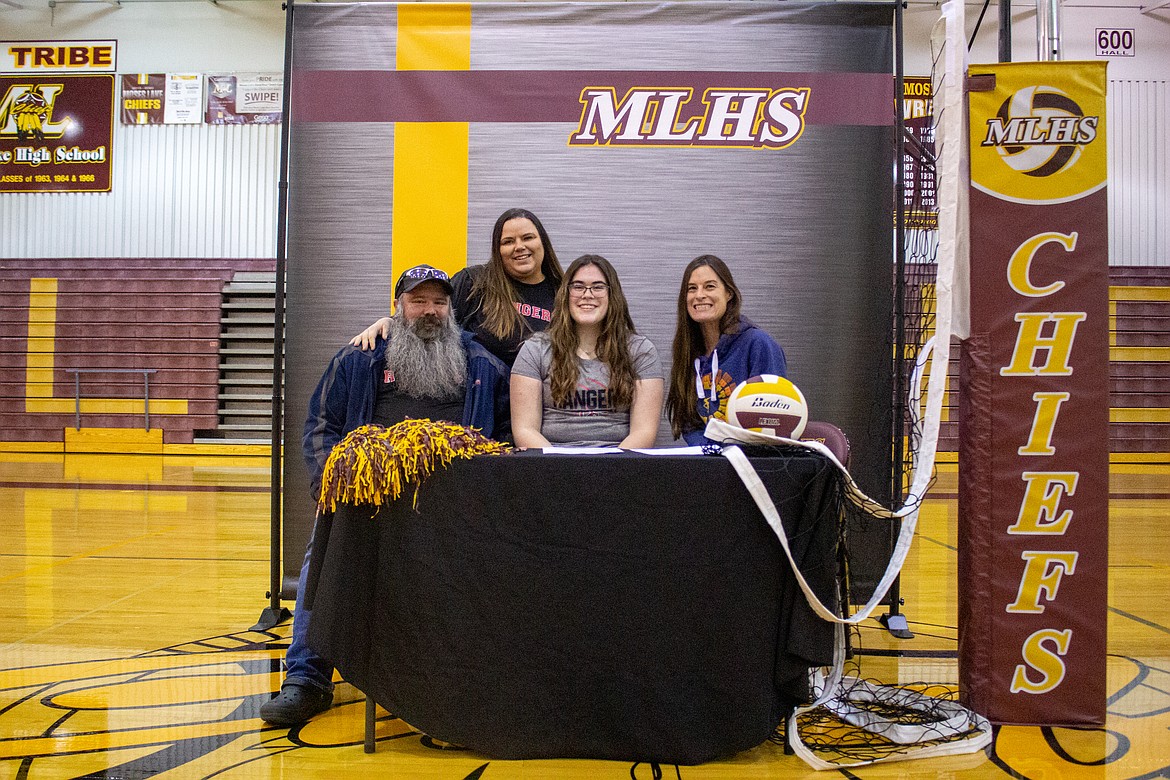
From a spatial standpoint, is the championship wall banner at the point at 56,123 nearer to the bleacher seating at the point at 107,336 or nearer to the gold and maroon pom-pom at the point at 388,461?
the bleacher seating at the point at 107,336

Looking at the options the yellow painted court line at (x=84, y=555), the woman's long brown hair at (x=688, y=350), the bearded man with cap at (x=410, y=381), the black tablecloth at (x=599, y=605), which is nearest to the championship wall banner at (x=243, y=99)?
the yellow painted court line at (x=84, y=555)

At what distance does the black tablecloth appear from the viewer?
213 centimetres

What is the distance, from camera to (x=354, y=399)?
9.14 ft

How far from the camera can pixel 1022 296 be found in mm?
2402

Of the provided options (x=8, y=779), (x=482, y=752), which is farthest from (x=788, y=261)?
(x=8, y=779)

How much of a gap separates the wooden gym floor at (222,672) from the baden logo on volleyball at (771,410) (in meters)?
0.80

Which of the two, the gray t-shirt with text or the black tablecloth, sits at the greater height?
the gray t-shirt with text

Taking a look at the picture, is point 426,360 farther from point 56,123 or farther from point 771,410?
point 56,123

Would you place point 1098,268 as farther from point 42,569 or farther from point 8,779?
point 42,569

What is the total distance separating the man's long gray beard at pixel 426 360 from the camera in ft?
9.11

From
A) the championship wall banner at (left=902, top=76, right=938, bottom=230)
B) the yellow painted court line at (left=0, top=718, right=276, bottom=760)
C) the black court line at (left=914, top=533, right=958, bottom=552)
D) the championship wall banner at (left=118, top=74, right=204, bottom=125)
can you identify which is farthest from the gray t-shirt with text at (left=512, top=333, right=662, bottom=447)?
the championship wall banner at (left=118, top=74, right=204, bottom=125)

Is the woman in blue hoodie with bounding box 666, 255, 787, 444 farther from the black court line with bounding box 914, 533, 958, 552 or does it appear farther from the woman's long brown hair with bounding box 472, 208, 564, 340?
the black court line with bounding box 914, 533, 958, 552

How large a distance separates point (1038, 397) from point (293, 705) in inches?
83.6

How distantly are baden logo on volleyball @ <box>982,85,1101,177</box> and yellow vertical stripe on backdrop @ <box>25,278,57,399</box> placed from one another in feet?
39.6
